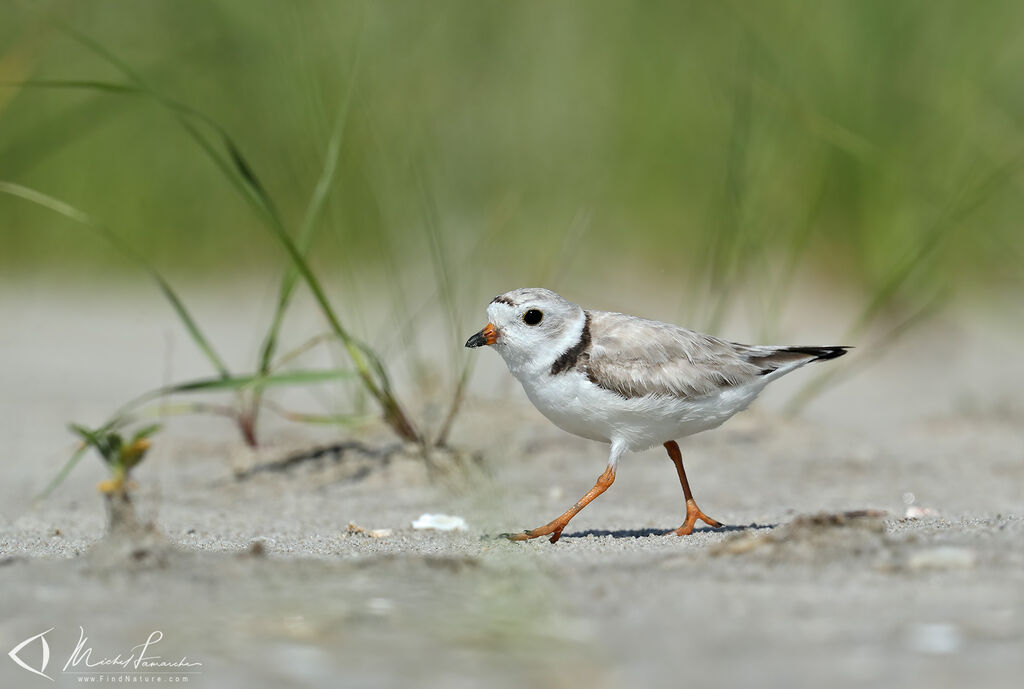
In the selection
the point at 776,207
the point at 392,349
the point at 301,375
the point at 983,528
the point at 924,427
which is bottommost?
the point at 983,528

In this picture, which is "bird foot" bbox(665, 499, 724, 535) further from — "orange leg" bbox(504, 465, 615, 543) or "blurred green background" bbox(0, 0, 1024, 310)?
"blurred green background" bbox(0, 0, 1024, 310)

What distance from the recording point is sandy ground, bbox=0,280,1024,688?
1.97 meters

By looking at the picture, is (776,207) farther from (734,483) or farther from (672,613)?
(672,613)

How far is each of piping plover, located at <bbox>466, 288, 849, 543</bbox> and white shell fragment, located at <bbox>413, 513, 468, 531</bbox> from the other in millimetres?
228

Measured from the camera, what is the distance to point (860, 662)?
1.91 meters

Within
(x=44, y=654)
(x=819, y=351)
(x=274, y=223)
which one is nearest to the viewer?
(x=44, y=654)

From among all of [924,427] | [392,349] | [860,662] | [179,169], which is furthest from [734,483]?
[179,169]

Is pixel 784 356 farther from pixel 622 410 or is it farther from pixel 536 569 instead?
pixel 536 569

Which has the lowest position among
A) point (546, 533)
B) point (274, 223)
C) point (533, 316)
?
point (546, 533)

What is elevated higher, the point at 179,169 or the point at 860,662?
the point at 179,169

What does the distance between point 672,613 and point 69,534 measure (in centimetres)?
201

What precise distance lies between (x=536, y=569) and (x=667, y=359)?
998 millimetres

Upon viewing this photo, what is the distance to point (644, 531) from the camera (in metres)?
3.49

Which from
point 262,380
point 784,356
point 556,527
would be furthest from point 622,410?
point 262,380
